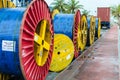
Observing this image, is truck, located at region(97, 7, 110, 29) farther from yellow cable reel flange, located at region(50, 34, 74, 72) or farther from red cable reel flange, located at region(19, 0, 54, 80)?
red cable reel flange, located at region(19, 0, 54, 80)

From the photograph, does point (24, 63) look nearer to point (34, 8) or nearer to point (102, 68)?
point (34, 8)

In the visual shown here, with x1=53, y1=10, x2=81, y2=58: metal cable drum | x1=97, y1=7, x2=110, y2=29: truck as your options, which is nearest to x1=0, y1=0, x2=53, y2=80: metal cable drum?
x1=53, y1=10, x2=81, y2=58: metal cable drum

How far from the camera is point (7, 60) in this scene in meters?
4.20

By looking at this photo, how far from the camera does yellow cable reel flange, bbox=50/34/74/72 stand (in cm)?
710

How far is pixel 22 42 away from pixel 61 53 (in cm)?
335

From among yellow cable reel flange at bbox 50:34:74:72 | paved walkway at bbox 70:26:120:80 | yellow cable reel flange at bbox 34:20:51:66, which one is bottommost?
paved walkway at bbox 70:26:120:80

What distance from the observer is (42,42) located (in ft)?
16.1

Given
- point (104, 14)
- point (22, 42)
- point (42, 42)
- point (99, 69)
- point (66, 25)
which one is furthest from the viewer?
point (104, 14)

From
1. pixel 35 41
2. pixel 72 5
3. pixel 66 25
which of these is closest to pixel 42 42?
pixel 35 41

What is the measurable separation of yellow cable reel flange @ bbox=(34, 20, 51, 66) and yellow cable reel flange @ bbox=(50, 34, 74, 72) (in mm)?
1744

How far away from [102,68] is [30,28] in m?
3.58

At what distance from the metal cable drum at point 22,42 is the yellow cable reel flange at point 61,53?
2159 millimetres

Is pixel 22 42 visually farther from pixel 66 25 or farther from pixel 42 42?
pixel 66 25

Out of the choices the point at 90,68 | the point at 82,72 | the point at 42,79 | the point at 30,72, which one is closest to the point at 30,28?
the point at 30,72
